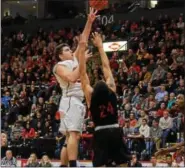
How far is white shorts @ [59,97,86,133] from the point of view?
8062 mm

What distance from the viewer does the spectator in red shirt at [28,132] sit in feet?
60.0

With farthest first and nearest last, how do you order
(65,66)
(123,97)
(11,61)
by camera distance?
1. (11,61)
2. (123,97)
3. (65,66)

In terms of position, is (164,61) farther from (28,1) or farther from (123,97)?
(28,1)

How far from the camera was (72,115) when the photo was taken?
810cm

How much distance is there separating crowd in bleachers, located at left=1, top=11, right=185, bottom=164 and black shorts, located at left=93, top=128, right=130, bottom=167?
246 inches

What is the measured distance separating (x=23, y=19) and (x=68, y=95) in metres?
23.2

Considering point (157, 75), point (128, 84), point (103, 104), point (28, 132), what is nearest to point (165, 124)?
point (157, 75)

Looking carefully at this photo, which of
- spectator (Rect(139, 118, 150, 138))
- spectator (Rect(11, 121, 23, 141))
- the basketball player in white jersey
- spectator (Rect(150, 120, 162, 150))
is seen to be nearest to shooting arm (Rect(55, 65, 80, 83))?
the basketball player in white jersey

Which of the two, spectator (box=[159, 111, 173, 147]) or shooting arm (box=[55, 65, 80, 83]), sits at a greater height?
shooting arm (box=[55, 65, 80, 83])

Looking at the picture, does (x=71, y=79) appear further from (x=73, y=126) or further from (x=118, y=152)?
(x=118, y=152)

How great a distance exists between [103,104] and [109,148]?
50 cm

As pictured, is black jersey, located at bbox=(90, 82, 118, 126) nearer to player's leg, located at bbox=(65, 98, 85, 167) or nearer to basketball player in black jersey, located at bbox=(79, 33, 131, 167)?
basketball player in black jersey, located at bbox=(79, 33, 131, 167)

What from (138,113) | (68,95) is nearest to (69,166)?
(68,95)

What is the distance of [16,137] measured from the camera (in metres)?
18.3
